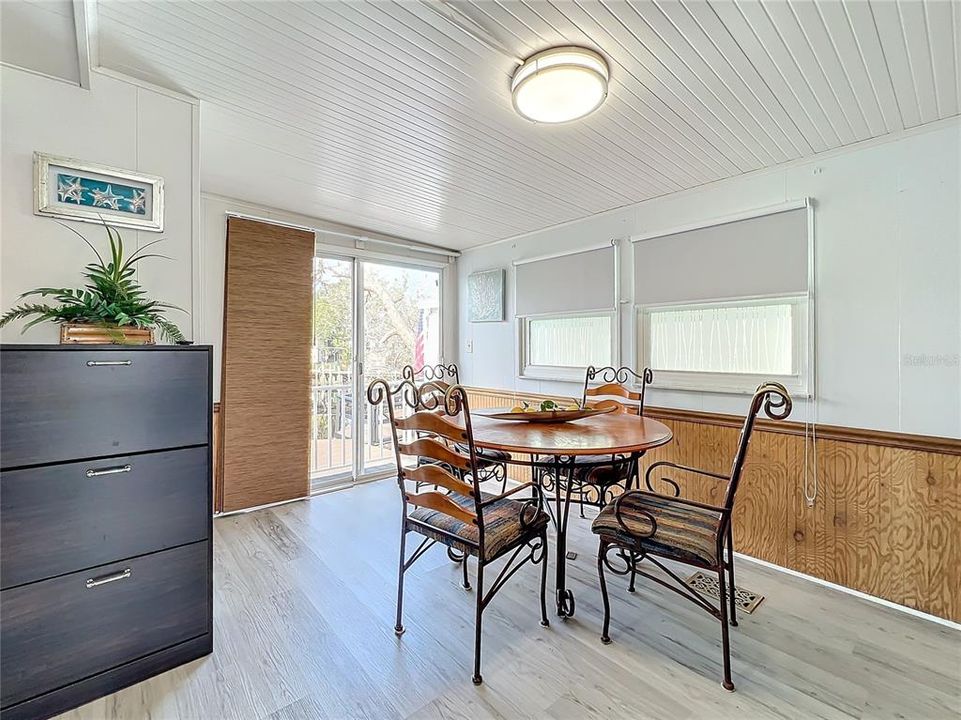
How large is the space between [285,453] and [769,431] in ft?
11.6

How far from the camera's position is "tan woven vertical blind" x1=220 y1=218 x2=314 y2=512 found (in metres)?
3.29

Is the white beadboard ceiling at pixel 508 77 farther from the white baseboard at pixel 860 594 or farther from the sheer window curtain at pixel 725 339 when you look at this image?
the white baseboard at pixel 860 594

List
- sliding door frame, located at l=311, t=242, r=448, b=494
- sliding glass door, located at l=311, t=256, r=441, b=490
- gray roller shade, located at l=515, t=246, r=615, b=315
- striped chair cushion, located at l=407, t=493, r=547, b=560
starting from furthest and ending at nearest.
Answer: sliding door frame, located at l=311, t=242, r=448, b=494 < sliding glass door, located at l=311, t=256, r=441, b=490 < gray roller shade, located at l=515, t=246, r=615, b=315 < striped chair cushion, located at l=407, t=493, r=547, b=560

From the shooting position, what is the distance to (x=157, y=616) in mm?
1661

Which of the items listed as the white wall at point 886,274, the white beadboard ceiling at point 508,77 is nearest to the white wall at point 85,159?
the white beadboard ceiling at point 508,77

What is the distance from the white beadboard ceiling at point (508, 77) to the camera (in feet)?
4.74

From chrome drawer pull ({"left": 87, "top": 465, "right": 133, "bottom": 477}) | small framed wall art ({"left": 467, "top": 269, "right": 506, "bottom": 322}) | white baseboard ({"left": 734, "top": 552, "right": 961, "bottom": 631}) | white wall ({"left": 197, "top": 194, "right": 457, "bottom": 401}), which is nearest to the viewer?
chrome drawer pull ({"left": 87, "top": 465, "right": 133, "bottom": 477})

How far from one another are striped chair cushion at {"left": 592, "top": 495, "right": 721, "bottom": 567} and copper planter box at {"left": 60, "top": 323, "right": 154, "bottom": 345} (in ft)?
6.78

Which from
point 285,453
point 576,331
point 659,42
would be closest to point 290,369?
point 285,453

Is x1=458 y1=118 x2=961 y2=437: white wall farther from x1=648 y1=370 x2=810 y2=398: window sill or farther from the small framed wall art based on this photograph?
the small framed wall art

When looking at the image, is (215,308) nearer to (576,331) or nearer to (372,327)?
(372,327)

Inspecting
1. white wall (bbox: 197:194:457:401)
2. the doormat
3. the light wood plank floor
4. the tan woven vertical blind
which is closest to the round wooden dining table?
the light wood plank floor

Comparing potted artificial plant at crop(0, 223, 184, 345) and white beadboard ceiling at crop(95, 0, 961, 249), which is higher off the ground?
white beadboard ceiling at crop(95, 0, 961, 249)

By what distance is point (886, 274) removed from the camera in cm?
221
